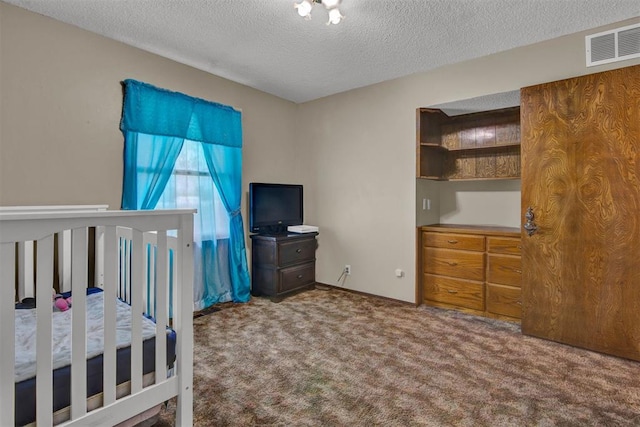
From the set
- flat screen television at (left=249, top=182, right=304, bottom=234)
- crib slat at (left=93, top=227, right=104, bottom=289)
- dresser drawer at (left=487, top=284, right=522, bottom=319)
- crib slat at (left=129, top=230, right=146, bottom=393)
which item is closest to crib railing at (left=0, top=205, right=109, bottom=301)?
crib slat at (left=93, top=227, right=104, bottom=289)

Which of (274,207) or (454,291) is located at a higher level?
(274,207)

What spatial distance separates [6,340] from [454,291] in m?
3.35

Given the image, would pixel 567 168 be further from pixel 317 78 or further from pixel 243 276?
pixel 243 276

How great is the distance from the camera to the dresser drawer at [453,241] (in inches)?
127

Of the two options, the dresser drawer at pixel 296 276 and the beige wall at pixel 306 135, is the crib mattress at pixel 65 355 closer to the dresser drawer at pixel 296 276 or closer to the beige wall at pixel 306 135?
the beige wall at pixel 306 135

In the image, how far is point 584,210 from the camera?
98.9 inches

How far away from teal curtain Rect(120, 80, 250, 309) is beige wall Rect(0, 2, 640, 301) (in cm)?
12

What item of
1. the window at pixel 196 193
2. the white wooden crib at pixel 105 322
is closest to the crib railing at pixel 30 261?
the white wooden crib at pixel 105 322

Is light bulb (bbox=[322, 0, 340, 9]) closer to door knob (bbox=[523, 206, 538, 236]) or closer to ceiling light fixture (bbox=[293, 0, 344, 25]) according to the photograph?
ceiling light fixture (bbox=[293, 0, 344, 25])

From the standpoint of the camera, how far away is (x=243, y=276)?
3709 millimetres

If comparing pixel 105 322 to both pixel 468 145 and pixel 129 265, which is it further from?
pixel 468 145

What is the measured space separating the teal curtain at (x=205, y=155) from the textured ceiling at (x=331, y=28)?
0.46 meters

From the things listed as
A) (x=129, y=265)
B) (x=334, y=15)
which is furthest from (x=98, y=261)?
(x=334, y=15)

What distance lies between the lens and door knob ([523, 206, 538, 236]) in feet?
8.96
